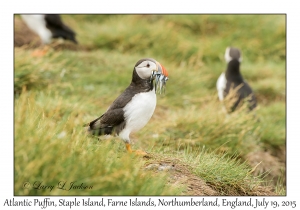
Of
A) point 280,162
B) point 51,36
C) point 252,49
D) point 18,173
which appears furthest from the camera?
point 252,49

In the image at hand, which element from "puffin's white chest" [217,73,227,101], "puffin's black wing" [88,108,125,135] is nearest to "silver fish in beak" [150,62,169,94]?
"puffin's black wing" [88,108,125,135]

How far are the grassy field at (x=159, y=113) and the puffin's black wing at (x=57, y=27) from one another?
0.32 meters

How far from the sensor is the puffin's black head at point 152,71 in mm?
4523

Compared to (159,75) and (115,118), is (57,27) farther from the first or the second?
(159,75)

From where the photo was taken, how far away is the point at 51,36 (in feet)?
34.1

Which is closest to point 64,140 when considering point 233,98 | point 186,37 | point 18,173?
point 18,173

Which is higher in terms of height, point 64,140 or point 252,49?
point 252,49

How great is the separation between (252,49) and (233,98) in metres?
5.60

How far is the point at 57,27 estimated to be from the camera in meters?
10.6

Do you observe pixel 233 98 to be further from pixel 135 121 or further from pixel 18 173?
pixel 18 173

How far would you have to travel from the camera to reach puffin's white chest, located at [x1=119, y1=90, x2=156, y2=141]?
4.59m

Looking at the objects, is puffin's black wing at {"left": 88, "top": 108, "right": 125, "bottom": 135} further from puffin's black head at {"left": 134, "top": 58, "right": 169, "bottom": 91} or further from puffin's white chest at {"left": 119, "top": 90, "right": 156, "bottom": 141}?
puffin's black head at {"left": 134, "top": 58, "right": 169, "bottom": 91}

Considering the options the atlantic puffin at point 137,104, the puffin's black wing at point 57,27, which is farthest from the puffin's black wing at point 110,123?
the puffin's black wing at point 57,27

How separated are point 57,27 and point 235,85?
4430 millimetres
